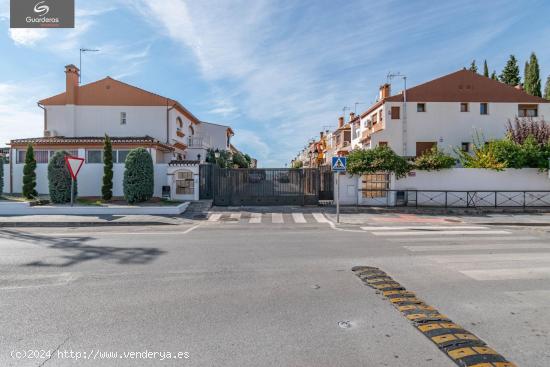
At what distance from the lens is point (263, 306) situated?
175 inches

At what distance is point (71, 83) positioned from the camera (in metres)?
26.0

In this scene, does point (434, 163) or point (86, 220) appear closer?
point (86, 220)

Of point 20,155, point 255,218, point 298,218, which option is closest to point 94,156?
point 20,155

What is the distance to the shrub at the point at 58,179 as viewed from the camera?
56.1 ft

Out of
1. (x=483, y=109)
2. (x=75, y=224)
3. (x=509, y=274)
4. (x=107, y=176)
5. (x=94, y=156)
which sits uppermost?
(x=483, y=109)

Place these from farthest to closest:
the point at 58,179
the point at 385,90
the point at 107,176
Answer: the point at 385,90 → the point at 107,176 → the point at 58,179

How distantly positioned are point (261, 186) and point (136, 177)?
6.87m

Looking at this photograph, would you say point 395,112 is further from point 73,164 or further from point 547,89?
point 547,89

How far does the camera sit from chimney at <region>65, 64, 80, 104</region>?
25828mm

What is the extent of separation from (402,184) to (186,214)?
40.4 ft

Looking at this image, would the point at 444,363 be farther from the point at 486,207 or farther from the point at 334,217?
the point at 486,207

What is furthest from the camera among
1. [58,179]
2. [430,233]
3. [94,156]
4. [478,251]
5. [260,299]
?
[94,156]

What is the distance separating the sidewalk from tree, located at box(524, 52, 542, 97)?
53.6 metres

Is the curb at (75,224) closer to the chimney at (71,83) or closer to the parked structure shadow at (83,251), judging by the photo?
the parked structure shadow at (83,251)
